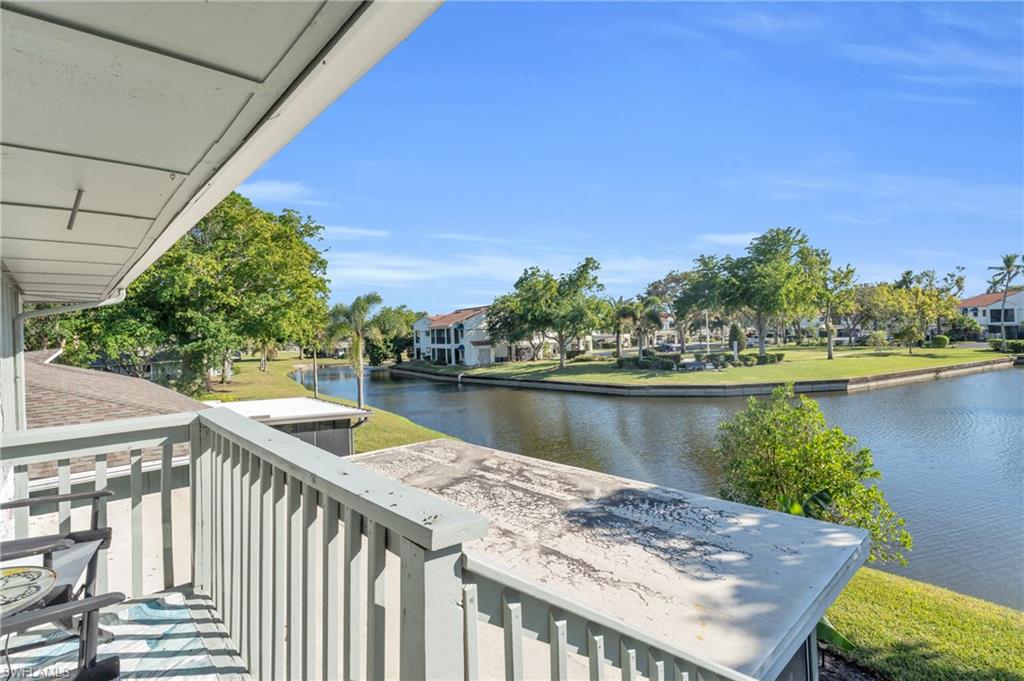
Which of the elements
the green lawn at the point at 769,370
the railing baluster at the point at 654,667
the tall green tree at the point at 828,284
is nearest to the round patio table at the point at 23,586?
the railing baluster at the point at 654,667

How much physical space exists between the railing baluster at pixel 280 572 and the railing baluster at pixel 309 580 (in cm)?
13

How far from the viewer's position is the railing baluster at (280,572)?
4.52 ft

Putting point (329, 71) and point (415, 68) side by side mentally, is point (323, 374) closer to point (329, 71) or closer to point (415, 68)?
point (415, 68)

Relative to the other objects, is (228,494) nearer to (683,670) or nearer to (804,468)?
(683,670)

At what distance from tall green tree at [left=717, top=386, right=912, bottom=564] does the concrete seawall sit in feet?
59.6

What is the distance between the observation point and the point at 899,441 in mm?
14656

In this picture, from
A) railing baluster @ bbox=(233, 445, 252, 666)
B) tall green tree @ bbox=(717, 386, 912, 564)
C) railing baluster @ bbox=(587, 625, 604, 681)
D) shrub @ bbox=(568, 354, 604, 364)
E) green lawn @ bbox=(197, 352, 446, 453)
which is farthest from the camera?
shrub @ bbox=(568, 354, 604, 364)

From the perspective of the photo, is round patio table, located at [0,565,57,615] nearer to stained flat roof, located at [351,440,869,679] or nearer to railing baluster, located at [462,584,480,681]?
railing baluster, located at [462,584,480,681]

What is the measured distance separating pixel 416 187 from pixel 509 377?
682 inches

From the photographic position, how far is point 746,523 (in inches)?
217

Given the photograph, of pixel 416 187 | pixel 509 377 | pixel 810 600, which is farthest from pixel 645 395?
pixel 810 600

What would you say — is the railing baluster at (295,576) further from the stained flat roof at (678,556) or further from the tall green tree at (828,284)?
the tall green tree at (828,284)

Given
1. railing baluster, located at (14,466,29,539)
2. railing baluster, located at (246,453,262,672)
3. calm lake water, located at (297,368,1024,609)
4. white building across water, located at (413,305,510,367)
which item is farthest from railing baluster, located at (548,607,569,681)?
white building across water, located at (413,305,510,367)

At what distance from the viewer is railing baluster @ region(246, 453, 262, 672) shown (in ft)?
5.16
